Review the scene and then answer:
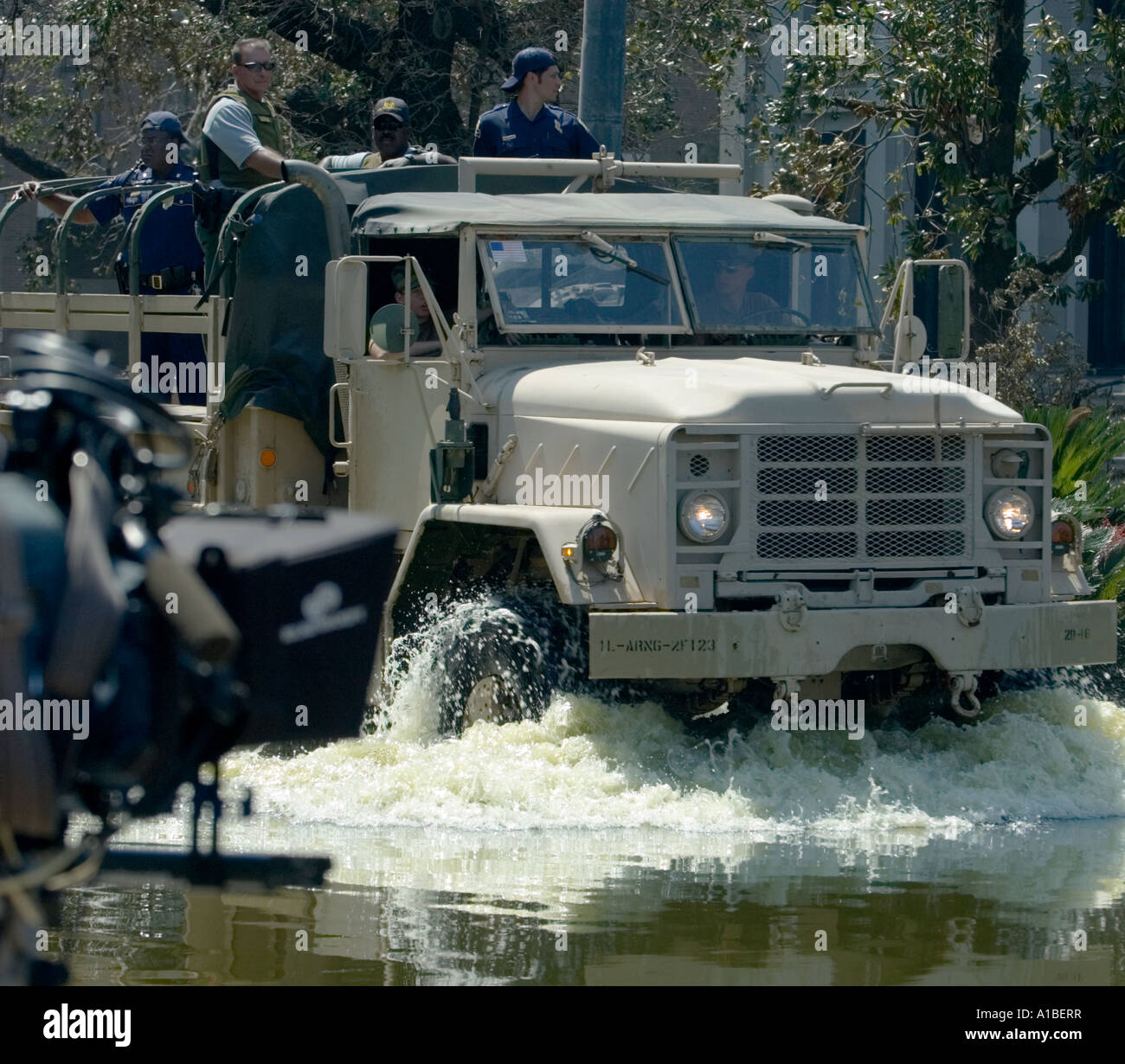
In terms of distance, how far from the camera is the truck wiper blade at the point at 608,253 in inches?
371

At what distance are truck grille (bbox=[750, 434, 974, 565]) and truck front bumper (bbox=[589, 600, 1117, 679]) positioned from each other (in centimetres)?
27

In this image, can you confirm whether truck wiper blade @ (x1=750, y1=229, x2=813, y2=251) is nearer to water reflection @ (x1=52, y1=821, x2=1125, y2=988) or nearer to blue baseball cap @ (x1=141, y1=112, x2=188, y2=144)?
water reflection @ (x1=52, y1=821, x2=1125, y2=988)

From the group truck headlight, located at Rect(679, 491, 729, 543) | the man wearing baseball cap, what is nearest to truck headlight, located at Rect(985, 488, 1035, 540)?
truck headlight, located at Rect(679, 491, 729, 543)

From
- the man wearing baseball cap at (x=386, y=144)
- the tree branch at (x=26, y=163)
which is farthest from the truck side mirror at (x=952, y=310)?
the tree branch at (x=26, y=163)

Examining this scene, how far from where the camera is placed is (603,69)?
13.0 m

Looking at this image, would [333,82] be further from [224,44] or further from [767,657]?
[767,657]

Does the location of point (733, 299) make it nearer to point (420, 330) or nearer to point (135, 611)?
point (420, 330)

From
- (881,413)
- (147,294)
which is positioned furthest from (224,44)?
(881,413)

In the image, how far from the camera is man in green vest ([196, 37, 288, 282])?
422 inches

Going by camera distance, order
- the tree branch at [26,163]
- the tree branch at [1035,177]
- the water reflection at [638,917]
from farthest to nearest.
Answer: the tree branch at [26,163] → the tree branch at [1035,177] → the water reflection at [638,917]

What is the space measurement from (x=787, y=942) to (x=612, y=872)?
1091 mm

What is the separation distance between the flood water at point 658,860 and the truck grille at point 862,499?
2.89 feet

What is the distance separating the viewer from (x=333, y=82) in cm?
1827

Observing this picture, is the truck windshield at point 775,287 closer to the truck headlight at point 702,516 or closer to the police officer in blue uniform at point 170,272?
the truck headlight at point 702,516
